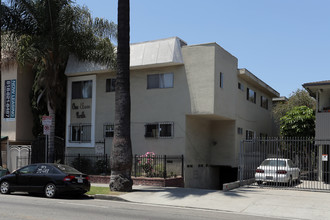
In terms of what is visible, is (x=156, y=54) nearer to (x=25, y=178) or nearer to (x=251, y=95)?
A: (x=251, y=95)

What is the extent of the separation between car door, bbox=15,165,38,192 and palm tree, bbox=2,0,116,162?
5561mm

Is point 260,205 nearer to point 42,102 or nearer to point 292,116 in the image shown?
point 292,116

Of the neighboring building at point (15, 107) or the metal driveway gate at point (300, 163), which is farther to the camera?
the neighboring building at point (15, 107)

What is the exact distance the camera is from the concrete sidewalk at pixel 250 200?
40.8 ft

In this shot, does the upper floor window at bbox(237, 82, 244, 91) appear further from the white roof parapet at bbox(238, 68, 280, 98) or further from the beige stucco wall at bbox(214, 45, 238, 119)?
the beige stucco wall at bbox(214, 45, 238, 119)

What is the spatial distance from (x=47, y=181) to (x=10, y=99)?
1302cm

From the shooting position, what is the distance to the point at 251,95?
28.1 metres

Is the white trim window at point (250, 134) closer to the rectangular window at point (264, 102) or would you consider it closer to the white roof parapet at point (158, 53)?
the rectangular window at point (264, 102)

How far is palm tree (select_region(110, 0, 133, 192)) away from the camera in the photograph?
16.2 meters

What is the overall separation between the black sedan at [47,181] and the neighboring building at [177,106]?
25.7 feet

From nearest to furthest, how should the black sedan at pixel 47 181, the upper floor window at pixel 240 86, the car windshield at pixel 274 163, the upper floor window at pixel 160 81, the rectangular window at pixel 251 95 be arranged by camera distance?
the black sedan at pixel 47 181, the car windshield at pixel 274 163, the upper floor window at pixel 160 81, the upper floor window at pixel 240 86, the rectangular window at pixel 251 95

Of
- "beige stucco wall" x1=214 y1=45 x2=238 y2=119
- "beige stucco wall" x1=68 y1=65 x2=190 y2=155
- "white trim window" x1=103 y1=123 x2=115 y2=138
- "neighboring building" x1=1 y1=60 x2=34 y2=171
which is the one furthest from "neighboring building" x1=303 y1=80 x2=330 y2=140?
"neighboring building" x1=1 y1=60 x2=34 y2=171

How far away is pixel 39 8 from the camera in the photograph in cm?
2056

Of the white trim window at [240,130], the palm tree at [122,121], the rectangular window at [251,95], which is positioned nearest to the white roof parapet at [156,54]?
the palm tree at [122,121]
